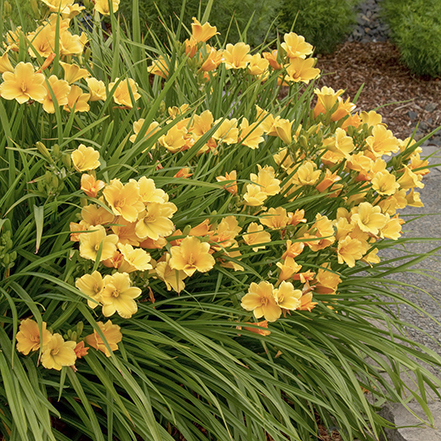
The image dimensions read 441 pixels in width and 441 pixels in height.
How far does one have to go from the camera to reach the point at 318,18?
20.9 feet

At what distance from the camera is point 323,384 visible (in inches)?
64.7

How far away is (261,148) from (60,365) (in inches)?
44.2

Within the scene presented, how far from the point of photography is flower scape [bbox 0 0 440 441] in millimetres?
1295

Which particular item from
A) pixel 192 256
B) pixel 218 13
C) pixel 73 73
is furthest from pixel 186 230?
pixel 218 13

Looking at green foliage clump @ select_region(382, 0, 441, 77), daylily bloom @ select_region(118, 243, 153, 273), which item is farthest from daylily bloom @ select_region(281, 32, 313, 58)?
green foliage clump @ select_region(382, 0, 441, 77)

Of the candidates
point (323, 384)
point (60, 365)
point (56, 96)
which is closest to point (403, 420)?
point (323, 384)

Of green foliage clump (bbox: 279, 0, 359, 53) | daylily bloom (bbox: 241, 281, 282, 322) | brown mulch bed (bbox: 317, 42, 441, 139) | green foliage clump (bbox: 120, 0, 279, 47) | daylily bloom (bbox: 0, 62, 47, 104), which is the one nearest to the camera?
daylily bloom (bbox: 0, 62, 47, 104)

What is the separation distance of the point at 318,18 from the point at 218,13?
→ 5.88 ft

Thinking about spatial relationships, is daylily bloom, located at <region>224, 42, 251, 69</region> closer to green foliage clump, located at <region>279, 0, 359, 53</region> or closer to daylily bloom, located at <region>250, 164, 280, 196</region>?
daylily bloom, located at <region>250, 164, 280, 196</region>

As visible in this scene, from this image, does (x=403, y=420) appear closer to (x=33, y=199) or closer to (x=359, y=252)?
(x=359, y=252)

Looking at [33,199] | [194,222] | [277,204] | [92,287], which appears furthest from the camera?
[277,204]

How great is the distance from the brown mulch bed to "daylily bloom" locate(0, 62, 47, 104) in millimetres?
4864

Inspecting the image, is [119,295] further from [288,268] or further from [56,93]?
[56,93]

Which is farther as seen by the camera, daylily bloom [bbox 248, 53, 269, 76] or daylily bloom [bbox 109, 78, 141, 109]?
daylily bloom [bbox 248, 53, 269, 76]
